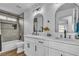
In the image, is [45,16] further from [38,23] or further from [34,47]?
[34,47]

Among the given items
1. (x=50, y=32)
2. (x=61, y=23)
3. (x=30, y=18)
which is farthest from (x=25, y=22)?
(x=61, y=23)

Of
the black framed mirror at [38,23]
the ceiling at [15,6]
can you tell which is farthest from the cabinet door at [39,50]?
the ceiling at [15,6]

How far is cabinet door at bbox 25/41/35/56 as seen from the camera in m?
1.79

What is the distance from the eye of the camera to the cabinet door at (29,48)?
70.3 inches

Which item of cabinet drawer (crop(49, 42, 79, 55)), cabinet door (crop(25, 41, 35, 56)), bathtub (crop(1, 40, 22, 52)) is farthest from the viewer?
cabinet door (crop(25, 41, 35, 56))

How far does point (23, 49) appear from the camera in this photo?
1.80 metres

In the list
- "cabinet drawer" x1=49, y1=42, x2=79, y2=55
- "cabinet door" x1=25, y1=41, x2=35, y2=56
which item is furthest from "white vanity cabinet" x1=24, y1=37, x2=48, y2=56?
"cabinet drawer" x1=49, y1=42, x2=79, y2=55

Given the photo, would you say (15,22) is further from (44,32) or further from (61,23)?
(61,23)

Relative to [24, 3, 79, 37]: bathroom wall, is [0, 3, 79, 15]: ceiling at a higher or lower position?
higher

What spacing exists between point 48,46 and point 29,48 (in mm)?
453

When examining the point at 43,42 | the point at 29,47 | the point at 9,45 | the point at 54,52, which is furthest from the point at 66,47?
the point at 9,45

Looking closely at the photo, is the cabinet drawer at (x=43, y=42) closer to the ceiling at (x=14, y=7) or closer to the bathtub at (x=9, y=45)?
the bathtub at (x=9, y=45)

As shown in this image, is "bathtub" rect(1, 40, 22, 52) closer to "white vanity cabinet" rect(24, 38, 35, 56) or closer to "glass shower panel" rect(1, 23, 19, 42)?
"glass shower panel" rect(1, 23, 19, 42)

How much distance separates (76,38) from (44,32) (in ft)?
2.02
